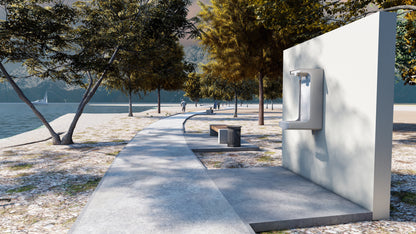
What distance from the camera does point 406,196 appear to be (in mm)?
5254

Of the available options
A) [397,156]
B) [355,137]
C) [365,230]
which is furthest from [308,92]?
[397,156]

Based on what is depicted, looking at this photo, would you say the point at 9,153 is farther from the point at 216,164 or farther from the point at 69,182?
the point at 216,164

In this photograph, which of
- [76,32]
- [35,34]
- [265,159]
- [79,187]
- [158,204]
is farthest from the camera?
[76,32]

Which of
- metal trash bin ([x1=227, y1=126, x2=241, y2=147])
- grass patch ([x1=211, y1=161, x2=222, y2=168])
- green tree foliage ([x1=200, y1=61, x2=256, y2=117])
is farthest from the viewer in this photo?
green tree foliage ([x1=200, y1=61, x2=256, y2=117])

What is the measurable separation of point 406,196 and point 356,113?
2.36 metres

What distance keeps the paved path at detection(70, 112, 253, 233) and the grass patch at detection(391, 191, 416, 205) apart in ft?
11.8

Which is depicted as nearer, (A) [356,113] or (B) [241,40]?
(A) [356,113]

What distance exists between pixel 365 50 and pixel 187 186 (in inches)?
156

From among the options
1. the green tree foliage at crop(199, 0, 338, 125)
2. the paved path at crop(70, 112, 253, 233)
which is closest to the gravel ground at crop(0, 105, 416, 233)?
the paved path at crop(70, 112, 253, 233)

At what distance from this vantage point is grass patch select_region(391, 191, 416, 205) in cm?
500

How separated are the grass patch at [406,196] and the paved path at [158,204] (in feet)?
11.8

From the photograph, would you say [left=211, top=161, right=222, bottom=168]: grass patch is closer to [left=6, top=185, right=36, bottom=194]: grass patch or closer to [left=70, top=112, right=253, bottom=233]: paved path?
[left=70, top=112, right=253, bottom=233]: paved path

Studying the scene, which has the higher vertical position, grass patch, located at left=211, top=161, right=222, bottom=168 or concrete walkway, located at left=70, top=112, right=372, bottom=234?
concrete walkway, located at left=70, top=112, right=372, bottom=234

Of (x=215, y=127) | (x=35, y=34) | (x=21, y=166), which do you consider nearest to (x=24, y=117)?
(x=35, y=34)
